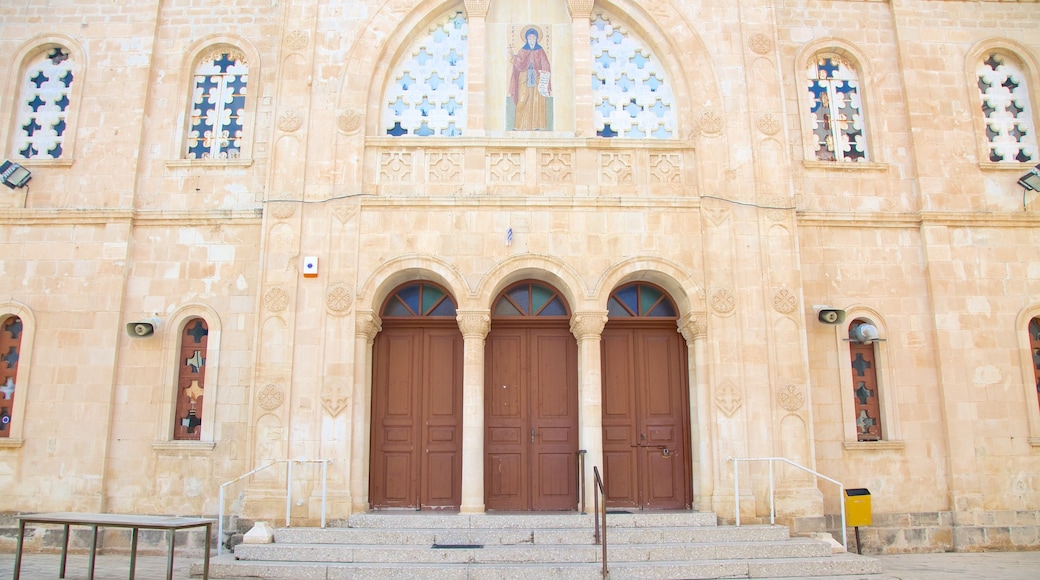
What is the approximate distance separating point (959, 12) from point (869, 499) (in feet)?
28.6

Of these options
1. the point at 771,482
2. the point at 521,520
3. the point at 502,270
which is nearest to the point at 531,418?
the point at 521,520

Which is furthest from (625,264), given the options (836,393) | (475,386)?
(836,393)

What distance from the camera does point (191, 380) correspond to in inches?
502

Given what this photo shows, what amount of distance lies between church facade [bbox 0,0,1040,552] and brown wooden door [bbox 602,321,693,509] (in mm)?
48

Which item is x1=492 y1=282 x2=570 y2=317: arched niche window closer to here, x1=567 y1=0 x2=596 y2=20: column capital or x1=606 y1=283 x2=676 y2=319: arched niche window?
x1=606 y1=283 x2=676 y2=319: arched niche window

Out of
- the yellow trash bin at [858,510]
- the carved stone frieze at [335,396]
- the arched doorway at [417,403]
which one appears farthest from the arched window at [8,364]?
the yellow trash bin at [858,510]

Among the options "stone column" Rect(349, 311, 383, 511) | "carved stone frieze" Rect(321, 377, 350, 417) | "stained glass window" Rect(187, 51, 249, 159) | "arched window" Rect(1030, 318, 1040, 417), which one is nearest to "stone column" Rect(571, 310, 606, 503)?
"stone column" Rect(349, 311, 383, 511)

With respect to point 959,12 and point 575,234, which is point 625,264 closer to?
point 575,234

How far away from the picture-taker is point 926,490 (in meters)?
12.6

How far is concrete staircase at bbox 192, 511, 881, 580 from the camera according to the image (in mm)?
9539

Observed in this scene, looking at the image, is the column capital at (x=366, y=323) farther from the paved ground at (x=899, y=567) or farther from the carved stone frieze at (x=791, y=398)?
the carved stone frieze at (x=791, y=398)

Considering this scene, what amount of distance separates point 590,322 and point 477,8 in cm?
553

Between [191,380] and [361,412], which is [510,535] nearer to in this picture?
[361,412]

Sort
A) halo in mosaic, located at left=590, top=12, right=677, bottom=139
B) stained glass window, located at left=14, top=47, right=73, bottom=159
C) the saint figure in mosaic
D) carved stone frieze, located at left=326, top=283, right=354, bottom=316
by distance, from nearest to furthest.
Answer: carved stone frieze, located at left=326, top=283, right=354, bottom=316 < the saint figure in mosaic < halo in mosaic, located at left=590, top=12, right=677, bottom=139 < stained glass window, located at left=14, top=47, right=73, bottom=159
